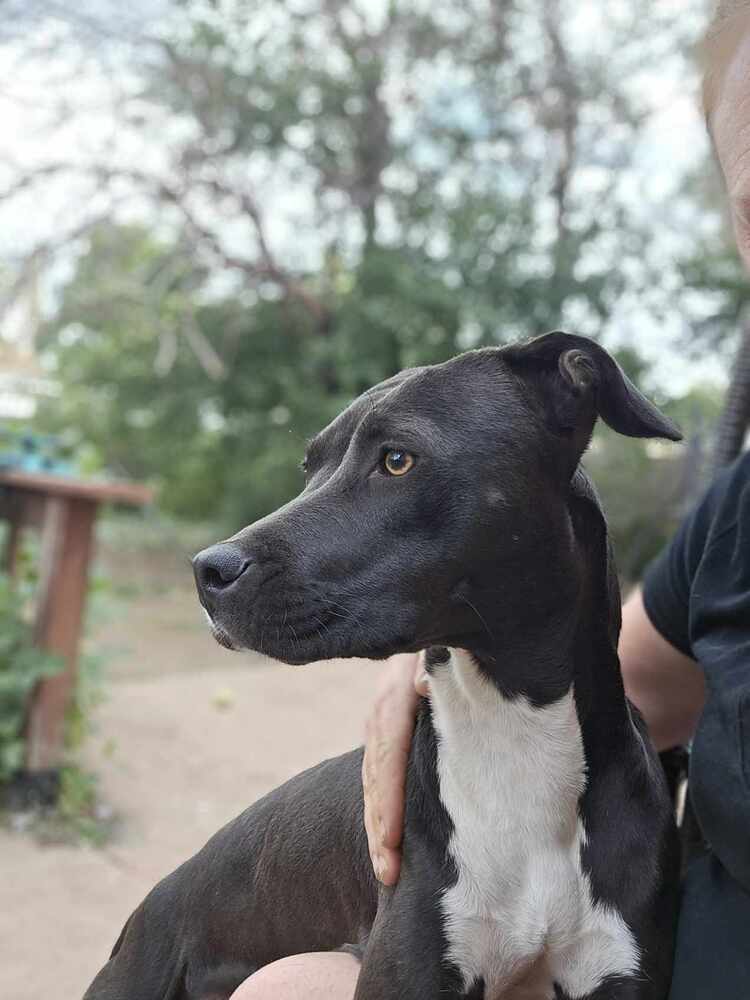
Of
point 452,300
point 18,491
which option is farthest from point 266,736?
point 452,300

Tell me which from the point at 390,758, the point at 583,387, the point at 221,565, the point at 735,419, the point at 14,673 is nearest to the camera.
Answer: the point at 221,565

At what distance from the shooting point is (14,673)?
4000 mm

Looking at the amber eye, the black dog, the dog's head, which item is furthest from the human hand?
the amber eye

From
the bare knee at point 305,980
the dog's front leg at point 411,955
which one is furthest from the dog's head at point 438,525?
the bare knee at point 305,980

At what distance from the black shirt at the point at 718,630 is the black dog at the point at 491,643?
0.09m

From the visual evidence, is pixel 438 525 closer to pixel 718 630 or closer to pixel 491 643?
pixel 491 643

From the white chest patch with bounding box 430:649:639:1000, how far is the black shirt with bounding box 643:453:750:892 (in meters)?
0.20

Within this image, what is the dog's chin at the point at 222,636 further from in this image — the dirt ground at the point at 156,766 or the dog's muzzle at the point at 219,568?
the dirt ground at the point at 156,766

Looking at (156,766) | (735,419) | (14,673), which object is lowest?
(156,766)

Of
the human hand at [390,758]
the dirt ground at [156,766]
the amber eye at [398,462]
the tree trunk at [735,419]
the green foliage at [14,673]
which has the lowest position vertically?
the dirt ground at [156,766]

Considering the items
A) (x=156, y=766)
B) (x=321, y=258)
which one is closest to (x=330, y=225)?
(x=321, y=258)

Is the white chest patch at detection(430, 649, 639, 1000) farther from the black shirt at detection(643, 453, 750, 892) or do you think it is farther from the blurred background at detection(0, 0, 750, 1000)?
the blurred background at detection(0, 0, 750, 1000)

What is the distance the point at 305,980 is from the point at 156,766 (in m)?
3.38

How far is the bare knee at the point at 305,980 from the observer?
1624 mm
